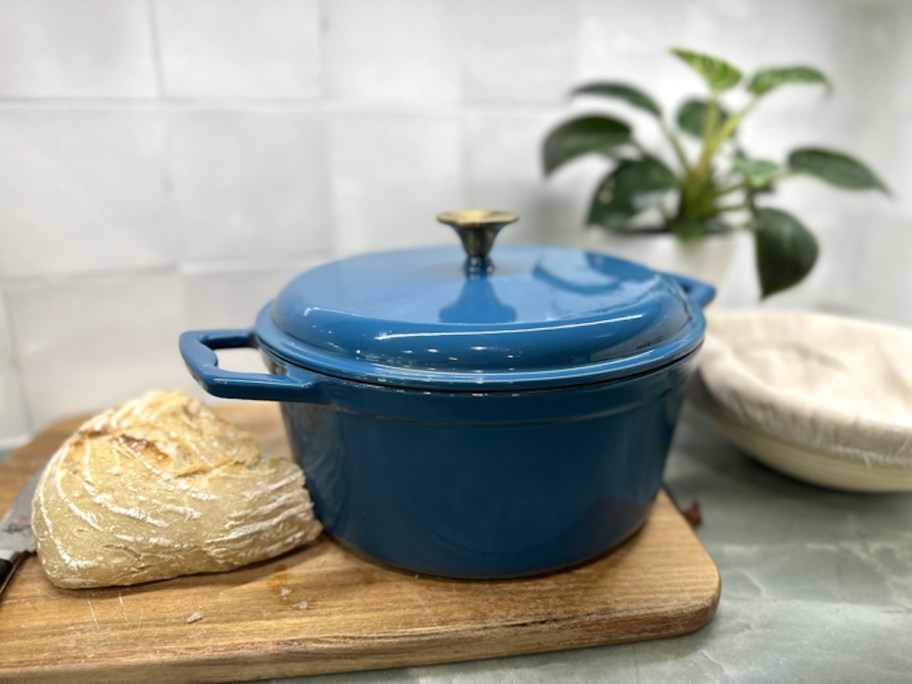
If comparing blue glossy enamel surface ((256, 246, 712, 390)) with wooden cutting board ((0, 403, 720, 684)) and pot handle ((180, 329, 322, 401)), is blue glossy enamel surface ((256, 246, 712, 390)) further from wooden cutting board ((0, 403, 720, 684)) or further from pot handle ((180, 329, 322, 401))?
wooden cutting board ((0, 403, 720, 684))

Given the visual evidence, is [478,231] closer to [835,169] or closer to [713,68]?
[713,68]

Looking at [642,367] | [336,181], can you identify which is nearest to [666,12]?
[336,181]

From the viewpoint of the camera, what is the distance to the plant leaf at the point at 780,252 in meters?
0.67

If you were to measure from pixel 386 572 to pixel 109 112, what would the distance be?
1.82 feet

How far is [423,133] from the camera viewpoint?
2.62ft

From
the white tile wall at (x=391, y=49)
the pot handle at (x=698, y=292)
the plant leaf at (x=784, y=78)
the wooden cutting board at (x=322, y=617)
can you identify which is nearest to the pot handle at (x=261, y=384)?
the wooden cutting board at (x=322, y=617)

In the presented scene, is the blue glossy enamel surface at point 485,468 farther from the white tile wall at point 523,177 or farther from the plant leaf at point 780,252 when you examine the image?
the white tile wall at point 523,177

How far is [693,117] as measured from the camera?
0.82 m

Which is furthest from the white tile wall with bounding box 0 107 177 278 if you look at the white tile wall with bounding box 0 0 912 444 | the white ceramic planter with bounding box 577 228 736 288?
the white ceramic planter with bounding box 577 228 736 288

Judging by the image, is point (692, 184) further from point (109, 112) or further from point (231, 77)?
point (109, 112)

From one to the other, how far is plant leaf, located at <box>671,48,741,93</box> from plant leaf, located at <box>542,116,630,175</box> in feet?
0.36

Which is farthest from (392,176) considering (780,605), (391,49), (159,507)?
(780,605)

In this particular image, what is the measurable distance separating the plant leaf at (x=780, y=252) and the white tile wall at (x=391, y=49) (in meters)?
0.40

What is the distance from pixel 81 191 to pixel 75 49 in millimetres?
141
